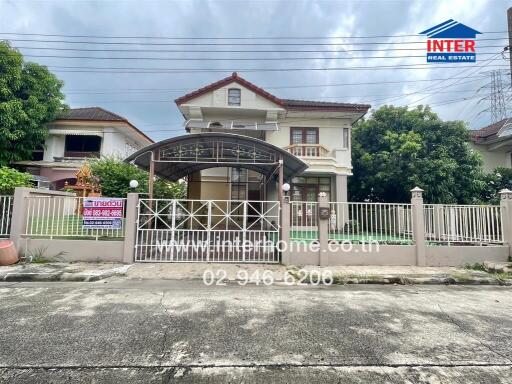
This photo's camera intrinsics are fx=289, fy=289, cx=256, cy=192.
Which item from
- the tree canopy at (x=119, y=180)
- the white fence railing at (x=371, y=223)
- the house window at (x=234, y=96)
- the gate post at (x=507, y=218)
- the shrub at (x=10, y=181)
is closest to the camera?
the white fence railing at (x=371, y=223)

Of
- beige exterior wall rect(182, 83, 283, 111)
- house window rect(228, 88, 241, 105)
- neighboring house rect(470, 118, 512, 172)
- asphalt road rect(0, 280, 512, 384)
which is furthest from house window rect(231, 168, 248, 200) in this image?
neighboring house rect(470, 118, 512, 172)

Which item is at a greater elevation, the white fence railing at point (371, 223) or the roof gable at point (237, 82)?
the roof gable at point (237, 82)

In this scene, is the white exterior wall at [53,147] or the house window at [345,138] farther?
the white exterior wall at [53,147]

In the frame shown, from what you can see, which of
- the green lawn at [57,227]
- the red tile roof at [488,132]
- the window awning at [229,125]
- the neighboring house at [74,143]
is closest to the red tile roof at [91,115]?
the neighboring house at [74,143]

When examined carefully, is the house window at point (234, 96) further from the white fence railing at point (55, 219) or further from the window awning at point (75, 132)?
the window awning at point (75, 132)

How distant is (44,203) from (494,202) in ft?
62.6

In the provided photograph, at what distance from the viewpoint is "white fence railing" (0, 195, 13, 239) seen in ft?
26.8

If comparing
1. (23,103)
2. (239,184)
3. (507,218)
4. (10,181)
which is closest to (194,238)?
(10,181)

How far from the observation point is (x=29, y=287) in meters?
6.10

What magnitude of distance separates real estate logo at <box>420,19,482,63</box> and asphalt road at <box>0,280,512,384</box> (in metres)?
7.99

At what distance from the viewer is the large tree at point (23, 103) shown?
16.1 meters

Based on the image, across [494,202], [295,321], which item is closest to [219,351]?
[295,321]

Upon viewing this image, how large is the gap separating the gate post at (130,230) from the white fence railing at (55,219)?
24.7 inches

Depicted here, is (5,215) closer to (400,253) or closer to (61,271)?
(61,271)
